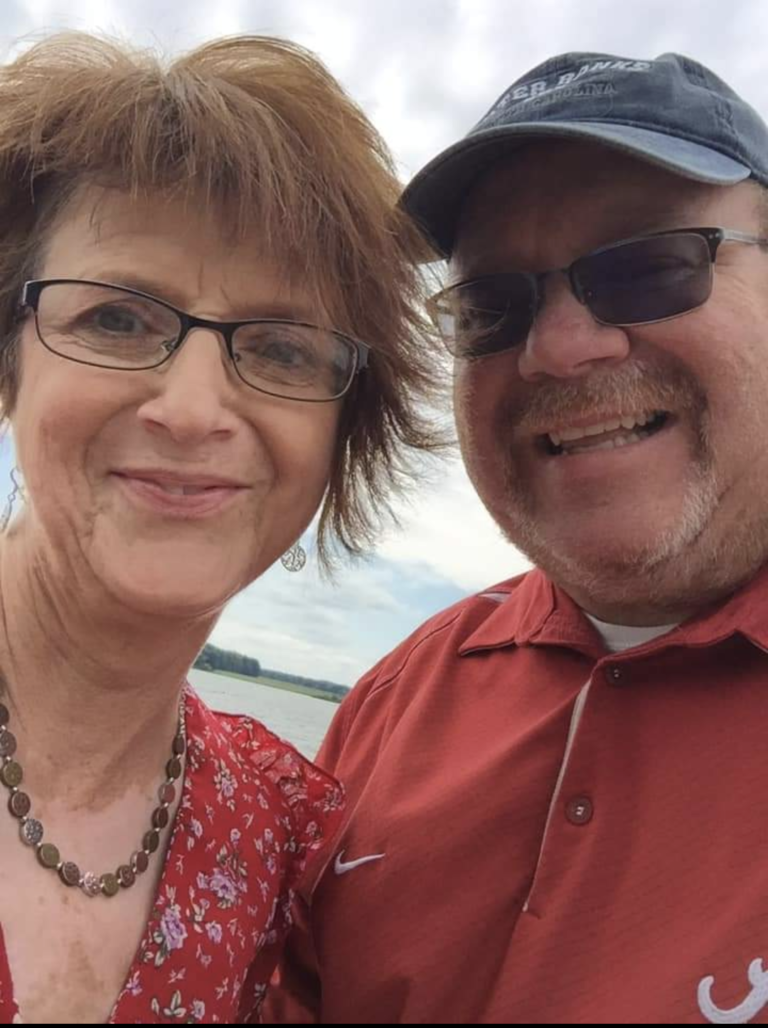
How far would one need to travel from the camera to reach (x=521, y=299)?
2.18 metres

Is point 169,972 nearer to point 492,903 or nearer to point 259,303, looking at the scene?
point 492,903

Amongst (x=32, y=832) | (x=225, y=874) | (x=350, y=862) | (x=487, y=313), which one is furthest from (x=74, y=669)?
(x=487, y=313)

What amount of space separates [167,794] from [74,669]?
0.36 m

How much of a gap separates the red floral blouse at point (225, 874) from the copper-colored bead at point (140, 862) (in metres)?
0.04

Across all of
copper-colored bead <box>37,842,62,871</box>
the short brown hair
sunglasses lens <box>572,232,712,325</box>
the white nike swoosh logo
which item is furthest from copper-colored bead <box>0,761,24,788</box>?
sunglasses lens <box>572,232,712,325</box>

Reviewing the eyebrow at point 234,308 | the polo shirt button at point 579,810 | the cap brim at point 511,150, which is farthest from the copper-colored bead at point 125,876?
the cap brim at point 511,150

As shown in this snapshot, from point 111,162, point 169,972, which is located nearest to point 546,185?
point 111,162

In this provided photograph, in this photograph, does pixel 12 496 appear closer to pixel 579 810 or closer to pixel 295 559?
pixel 295 559

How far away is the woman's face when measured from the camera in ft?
5.20

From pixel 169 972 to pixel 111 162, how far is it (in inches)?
58.4

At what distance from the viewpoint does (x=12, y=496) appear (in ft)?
6.15

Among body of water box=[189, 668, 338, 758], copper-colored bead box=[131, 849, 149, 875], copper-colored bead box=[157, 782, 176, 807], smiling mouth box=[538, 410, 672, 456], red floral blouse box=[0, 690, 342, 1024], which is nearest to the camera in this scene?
red floral blouse box=[0, 690, 342, 1024]

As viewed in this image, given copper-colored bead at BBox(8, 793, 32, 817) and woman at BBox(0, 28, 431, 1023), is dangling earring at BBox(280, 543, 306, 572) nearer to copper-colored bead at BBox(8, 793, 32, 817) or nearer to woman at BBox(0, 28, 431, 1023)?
woman at BBox(0, 28, 431, 1023)

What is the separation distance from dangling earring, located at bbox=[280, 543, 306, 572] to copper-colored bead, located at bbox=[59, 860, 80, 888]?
77cm
